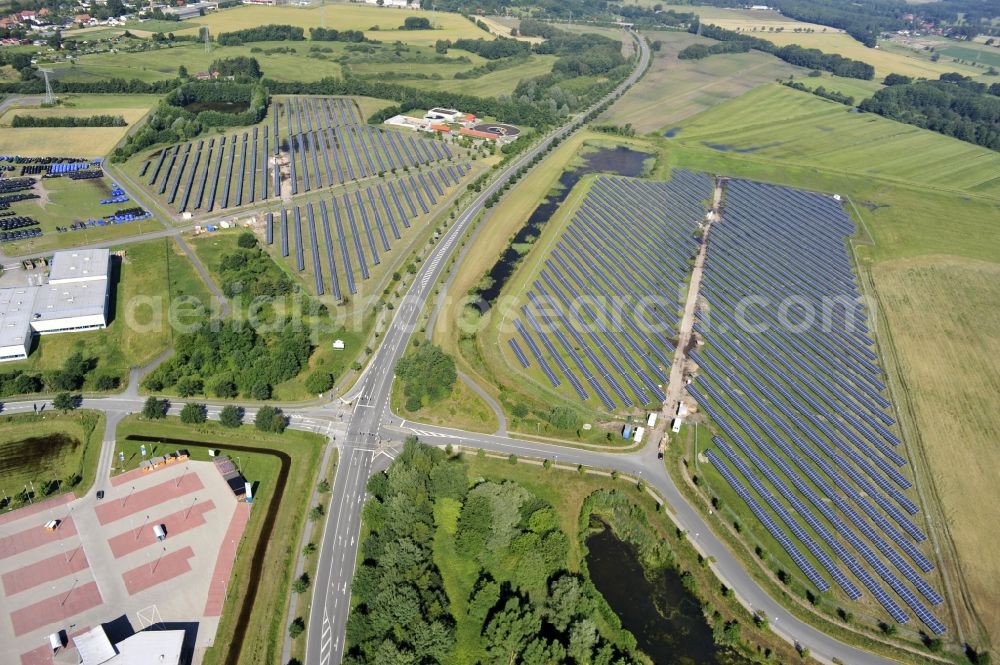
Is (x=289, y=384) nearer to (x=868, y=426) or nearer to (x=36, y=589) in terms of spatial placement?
(x=36, y=589)

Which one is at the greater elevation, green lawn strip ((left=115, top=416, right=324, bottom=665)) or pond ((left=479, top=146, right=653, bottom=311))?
pond ((left=479, top=146, right=653, bottom=311))

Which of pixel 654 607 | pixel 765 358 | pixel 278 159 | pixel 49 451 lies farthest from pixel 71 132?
pixel 654 607

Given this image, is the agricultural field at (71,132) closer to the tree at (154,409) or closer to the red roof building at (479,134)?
the red roof building at (479,134)

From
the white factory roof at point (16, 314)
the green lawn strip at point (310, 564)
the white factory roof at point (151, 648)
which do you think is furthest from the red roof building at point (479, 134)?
the white factory roof at point (151, 648)

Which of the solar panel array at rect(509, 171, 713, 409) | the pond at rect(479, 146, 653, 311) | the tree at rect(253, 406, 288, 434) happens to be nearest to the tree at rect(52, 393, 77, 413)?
the tree at rect(253, 406, 288, 434)

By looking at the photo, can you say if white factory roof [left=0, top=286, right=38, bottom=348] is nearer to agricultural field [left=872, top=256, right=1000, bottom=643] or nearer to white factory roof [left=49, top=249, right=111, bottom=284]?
white factory roof [left=49, top=249, right=111, bottom=284]

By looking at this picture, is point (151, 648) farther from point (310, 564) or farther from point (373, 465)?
point (373, 465)
